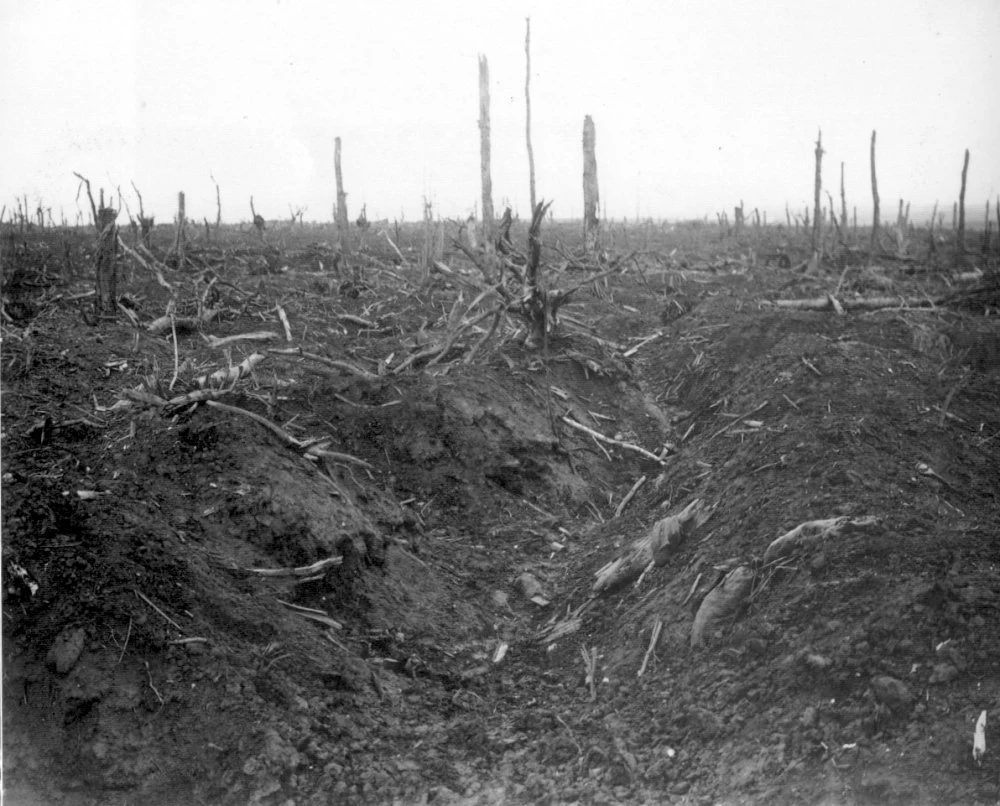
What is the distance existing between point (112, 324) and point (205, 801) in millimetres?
4128

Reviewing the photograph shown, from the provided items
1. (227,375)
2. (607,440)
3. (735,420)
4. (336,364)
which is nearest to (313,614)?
(227,375)

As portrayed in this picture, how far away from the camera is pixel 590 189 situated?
45.6 feet

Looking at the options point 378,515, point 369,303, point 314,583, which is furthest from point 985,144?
point 369,303

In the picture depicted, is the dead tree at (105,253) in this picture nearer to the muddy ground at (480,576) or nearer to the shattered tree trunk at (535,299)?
the muddy ground at (480,576)

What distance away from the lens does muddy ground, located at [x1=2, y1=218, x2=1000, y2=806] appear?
2.50 meters

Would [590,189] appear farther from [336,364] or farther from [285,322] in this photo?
[336,364]

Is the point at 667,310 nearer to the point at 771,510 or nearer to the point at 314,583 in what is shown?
Answer: the point at 771,510

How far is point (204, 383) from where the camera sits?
4.38 metres

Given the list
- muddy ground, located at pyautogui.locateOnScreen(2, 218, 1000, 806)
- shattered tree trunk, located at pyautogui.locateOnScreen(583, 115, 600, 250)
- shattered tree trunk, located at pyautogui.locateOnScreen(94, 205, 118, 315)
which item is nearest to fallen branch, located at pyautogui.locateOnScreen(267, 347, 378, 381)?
muddy ground, located at pyautogui.locateOnScreen(2, 218, 1000, 806)

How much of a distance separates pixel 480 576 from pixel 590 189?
35.7 feet

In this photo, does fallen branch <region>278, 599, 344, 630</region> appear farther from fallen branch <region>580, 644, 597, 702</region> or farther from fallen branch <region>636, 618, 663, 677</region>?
fallen branch <region>636, 618, 663, 677</region>

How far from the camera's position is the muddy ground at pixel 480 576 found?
8.19 feet

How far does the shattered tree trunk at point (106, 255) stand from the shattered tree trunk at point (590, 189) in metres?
8.42

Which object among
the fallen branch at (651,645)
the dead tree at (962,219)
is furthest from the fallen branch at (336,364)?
the dead tree at (962,219)
